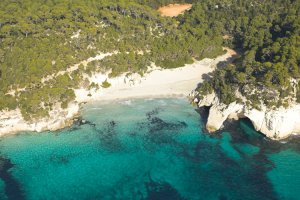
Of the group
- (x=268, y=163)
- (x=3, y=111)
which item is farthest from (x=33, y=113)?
(x=268, y=163)

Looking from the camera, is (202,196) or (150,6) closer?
(202,196)

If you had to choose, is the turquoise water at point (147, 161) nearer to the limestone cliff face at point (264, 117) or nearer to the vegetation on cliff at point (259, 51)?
Result: the limestone cliff face at point (264, 117)

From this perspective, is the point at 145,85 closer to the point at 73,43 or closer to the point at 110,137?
the point at 110,137

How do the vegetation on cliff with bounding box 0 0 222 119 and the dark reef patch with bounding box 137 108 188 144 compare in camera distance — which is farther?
the vegetation on cliff with bounding box 0 0 222 119

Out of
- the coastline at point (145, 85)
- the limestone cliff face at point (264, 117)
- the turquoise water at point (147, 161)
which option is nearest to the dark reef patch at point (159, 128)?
the turquoise water at point (147, 161)

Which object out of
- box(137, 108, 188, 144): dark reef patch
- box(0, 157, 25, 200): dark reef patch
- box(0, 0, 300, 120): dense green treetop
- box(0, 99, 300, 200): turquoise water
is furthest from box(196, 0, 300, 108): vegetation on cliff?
box(0, 157, 25, 200): dark reef patch

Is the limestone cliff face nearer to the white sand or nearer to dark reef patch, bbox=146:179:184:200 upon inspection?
the white sand

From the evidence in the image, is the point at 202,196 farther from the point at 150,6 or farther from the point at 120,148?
the point at 150,6

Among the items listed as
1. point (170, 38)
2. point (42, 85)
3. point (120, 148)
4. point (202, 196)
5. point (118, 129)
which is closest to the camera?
point (202, 196)
